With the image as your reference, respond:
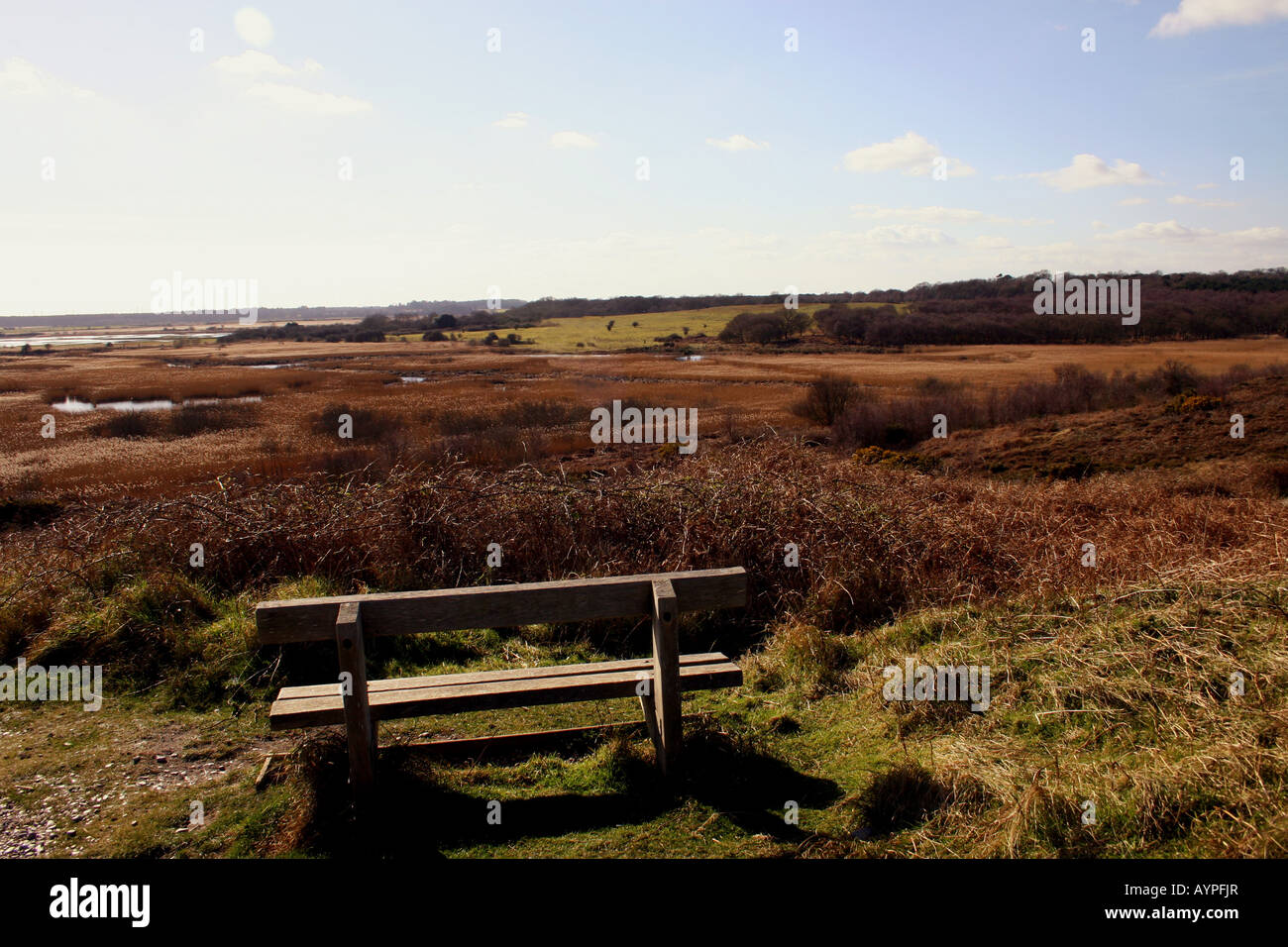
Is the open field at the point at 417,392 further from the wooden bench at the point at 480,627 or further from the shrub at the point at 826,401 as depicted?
the wooden bench at the point at 480,627

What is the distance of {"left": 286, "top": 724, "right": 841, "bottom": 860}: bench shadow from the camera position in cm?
364

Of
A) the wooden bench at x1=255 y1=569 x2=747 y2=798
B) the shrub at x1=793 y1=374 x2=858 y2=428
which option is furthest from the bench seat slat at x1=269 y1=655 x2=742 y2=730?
the shrub at x1=793 y1=374 x2=858 y2=428

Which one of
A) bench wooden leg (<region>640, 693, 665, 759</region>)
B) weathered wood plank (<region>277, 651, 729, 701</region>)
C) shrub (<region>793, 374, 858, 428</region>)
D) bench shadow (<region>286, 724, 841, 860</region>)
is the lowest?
bench shadow (<region>286, 724, 841, 860</region>)

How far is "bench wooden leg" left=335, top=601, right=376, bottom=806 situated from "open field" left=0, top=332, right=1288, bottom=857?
232 mm

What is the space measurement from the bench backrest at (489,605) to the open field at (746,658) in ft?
2.38

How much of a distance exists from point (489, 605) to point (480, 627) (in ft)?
0.37

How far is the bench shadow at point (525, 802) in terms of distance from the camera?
364 cm

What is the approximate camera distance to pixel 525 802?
3.96m

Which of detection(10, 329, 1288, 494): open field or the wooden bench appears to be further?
detection(10, 329, 1288, 494): open field

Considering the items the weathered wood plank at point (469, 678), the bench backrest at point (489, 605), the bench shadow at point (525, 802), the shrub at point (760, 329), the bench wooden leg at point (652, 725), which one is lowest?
the bench shadow at point (525, 802)

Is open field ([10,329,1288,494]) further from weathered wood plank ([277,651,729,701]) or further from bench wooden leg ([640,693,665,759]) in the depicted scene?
bench wooden leg ([640,693,665,759])

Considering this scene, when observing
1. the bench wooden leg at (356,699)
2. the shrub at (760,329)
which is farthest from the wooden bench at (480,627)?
the shrub at (760,329)
